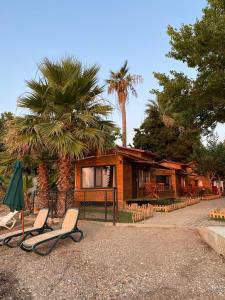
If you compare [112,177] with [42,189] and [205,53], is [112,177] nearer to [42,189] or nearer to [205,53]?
[42,189]

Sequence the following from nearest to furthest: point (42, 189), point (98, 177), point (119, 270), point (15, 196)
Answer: point (119, 270) < point (15, 196) < point (42, 189) < point (98, 177)

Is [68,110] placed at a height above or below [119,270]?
above

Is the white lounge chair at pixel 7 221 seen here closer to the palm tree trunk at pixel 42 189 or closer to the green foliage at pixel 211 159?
the palm tree trunk at pixel 42 189

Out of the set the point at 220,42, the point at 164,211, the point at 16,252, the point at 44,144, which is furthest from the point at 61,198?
the point at 220,42

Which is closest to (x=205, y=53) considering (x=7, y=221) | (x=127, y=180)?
(x=127, y=180)

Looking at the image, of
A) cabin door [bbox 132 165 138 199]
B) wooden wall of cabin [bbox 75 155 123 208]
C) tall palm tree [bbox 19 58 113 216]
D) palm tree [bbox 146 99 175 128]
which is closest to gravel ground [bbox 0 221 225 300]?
tall palm tree [bbox 19 58 113 216]

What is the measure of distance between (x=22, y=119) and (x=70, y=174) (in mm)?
3642

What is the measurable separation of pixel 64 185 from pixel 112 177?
637 centimetres

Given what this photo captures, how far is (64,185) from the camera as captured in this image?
13164mm

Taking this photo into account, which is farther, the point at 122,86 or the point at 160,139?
the point at 160,139

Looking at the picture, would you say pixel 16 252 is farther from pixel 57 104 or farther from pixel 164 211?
pixel 164 211

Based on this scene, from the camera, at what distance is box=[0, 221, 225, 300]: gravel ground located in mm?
5148

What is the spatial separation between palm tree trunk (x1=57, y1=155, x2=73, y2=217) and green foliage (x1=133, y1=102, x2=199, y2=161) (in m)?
28.6

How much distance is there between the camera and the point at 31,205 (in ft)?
53.1
